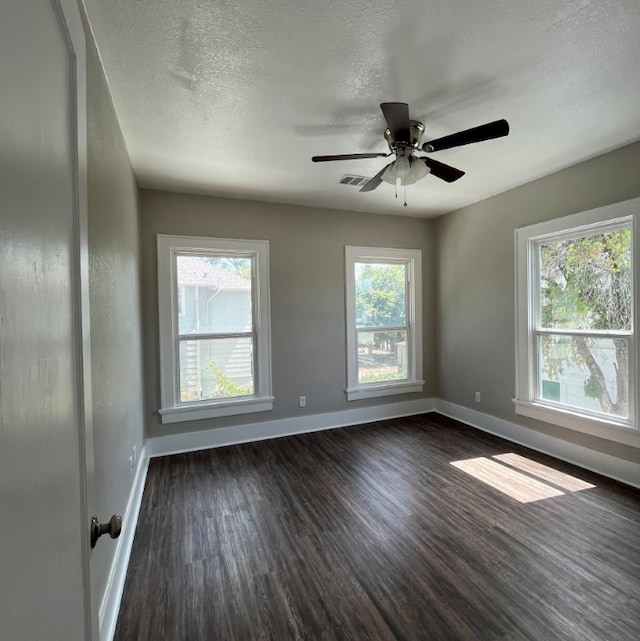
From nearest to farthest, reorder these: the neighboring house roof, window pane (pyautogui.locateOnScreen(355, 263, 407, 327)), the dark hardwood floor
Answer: the dark hardwood floor
the neighboring house roof
window pane (pyautogui.locateOnScreen(355, 263, 407, 327))

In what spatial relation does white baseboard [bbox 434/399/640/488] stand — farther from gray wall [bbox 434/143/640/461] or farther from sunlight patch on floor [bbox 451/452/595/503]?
sunlight patch on floor [bbox 451/452/595/503]

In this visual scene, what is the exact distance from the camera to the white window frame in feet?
8.69

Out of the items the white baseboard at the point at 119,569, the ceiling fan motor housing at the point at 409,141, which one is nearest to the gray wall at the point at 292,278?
the white baseboard at the point at 119,569

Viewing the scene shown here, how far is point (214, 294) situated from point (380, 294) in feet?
6.75

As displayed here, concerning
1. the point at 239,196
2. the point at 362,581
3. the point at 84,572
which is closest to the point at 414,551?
the point at 362,581

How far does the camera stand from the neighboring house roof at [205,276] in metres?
3.58

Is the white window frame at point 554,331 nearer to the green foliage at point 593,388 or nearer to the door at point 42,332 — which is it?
the green foliage at point 593,388

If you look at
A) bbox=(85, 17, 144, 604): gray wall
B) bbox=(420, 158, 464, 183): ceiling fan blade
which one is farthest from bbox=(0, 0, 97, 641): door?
bbox=(420, 158, 464, 183): ceiling fan blade

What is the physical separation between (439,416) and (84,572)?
4.37 m

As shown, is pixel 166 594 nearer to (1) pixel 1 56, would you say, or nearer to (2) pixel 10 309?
(2) pixel 10 309

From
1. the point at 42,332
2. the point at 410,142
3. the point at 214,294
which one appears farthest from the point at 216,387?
the point at 42,332

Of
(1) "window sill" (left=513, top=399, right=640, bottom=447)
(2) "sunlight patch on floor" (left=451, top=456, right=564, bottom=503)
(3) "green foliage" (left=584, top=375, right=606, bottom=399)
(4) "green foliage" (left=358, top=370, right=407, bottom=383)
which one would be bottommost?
(2) "sunlight patch on floor" (left=451, top=456, right=564, bottom=503)

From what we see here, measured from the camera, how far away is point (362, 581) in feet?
5.95

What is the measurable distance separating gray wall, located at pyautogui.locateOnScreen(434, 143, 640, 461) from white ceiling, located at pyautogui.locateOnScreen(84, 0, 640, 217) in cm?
27
